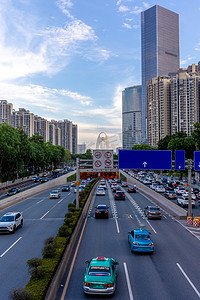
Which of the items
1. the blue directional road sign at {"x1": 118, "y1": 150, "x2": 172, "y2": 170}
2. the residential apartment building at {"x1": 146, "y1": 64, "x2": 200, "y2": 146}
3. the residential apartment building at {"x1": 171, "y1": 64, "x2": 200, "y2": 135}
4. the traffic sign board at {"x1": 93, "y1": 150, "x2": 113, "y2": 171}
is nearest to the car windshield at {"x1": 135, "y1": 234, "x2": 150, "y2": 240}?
the blue directional road sign at {"x1": 118, "y1": 150, "x2": 172, "y2": 170}

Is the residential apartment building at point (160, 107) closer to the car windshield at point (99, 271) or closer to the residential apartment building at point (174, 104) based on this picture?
the residential apartment building at point (174, 104)

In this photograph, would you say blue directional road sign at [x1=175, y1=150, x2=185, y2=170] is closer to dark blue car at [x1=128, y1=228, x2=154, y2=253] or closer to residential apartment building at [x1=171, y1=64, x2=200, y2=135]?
dark blue car at [x1=128, y1=228, x2=154, y2=253]

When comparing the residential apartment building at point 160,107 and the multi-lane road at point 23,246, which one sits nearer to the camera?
the multi-lane road at point 23,246

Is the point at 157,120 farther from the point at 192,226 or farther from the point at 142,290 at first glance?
the point at 142,290

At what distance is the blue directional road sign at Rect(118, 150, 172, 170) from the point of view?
1149 inches

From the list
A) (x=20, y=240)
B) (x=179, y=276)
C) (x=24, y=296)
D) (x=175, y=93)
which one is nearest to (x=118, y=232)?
(x=20, y=240)

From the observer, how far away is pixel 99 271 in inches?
454

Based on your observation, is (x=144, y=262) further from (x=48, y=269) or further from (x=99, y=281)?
(x=48, y=269)

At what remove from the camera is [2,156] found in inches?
2581

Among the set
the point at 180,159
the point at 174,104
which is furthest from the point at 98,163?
the point at 174,104

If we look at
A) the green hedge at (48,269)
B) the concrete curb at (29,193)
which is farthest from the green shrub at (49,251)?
the concrete curb at (29,193)

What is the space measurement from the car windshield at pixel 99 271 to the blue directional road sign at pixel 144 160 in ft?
58.6

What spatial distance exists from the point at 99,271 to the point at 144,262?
16.1 feet

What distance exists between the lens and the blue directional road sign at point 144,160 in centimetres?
2919
